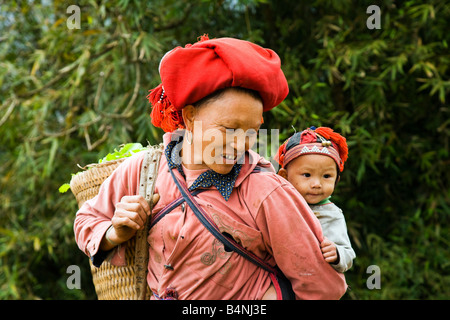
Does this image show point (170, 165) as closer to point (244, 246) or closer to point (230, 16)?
point (244, 246)

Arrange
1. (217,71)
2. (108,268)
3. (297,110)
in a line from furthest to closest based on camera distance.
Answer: (297,110)
(108,268)
(217,71)

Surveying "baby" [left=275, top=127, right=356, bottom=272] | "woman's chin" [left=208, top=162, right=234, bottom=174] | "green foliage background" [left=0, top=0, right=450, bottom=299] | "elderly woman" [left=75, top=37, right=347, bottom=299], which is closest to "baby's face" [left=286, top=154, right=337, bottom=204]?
"baby" [left=275, top=127, right=356, bottom=272]

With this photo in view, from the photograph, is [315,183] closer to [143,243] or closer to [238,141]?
[238,141]

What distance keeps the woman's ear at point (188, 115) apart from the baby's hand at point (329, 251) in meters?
0.56

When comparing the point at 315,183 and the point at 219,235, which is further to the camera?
the point at 315,183

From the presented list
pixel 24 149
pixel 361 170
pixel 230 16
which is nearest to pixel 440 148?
pixel 361 170

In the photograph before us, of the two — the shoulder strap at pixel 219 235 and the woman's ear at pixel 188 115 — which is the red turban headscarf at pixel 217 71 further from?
the shoulder strap at pixel 219 235

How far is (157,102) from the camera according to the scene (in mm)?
1812

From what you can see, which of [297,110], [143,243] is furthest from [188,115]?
[297,110]

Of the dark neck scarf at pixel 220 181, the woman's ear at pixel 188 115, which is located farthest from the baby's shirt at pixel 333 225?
the woman's ear at pixel 188 115

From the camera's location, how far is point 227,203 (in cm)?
163

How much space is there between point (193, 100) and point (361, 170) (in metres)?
2.44

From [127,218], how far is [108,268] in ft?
1.10

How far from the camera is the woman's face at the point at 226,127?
1560 mm
